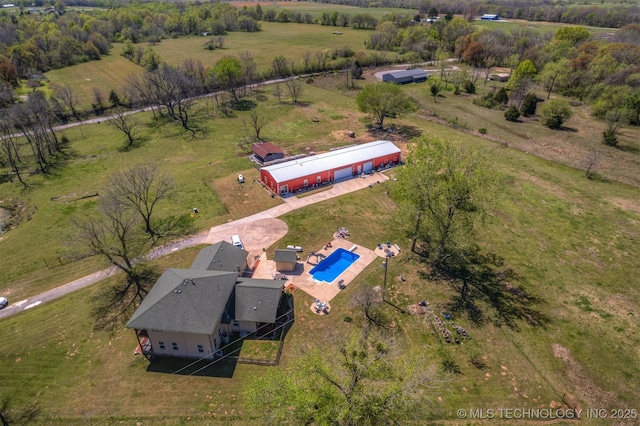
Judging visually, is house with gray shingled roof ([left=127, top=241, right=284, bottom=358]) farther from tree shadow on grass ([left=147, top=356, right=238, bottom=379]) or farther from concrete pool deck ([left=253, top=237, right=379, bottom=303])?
concrete pool deck ([left=253, top=237, right=379, bottom=303])

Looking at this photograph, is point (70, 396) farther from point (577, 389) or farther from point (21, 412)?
point (577, 389)

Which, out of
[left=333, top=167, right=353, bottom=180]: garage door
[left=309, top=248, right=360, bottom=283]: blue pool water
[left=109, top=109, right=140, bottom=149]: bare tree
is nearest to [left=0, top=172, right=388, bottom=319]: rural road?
[left=333, top=167, right=353, bottom=180]: garage door

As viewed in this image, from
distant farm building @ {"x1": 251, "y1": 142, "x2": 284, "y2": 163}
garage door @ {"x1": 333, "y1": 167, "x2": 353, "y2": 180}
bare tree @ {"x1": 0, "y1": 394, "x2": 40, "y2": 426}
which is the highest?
distant farm building @ {"x1": 251, "y1": 142, "x2": 284, "y2": 163}

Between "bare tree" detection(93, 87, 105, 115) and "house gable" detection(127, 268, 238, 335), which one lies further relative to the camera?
"bare tree" detection(93, 87, 105, 115)

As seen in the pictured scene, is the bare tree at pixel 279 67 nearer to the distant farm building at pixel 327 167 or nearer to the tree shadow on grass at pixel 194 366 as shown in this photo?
the distant farm building at pixel 327 167

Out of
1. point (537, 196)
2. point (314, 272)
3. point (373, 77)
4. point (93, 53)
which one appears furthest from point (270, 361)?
point (93, 53)

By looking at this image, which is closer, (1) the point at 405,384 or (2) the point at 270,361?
(1) the point at 405,384

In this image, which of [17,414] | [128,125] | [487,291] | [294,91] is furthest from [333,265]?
[294,91]
